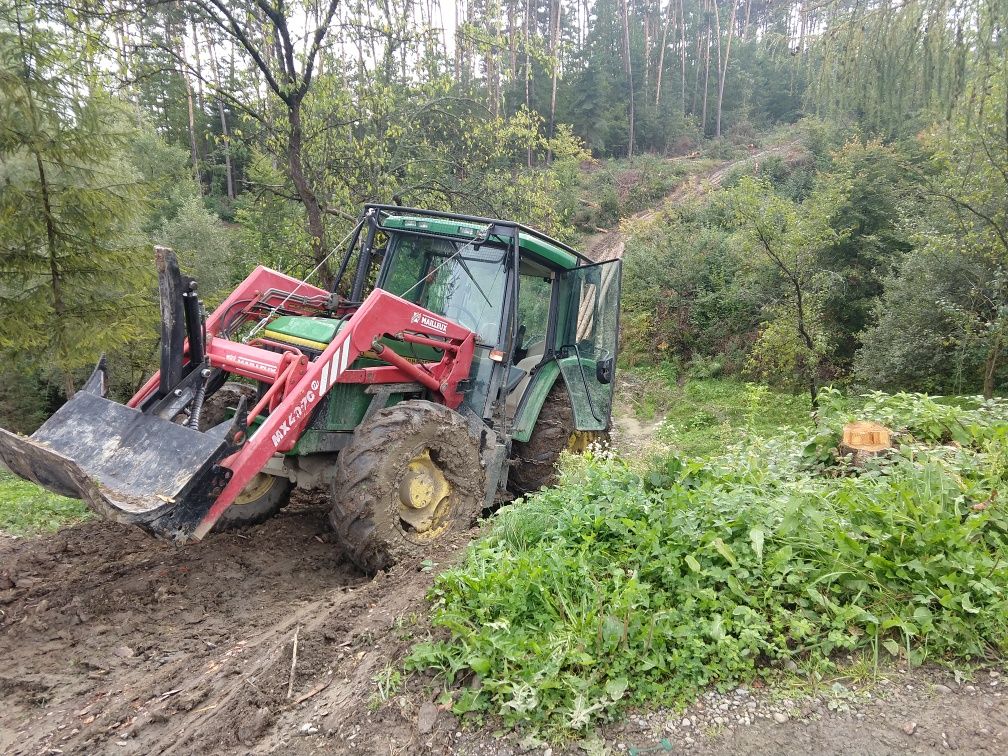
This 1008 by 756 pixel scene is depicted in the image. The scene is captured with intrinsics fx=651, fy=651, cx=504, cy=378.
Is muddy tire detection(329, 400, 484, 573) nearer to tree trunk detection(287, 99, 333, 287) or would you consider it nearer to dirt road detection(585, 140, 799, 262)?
tree trunk detection(287, 99, 333, 287)

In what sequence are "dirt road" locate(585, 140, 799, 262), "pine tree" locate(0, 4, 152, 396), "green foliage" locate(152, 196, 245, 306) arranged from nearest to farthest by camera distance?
"pine tree" locate(0, 4, 152, 396), "green foliage" locate(152, 196, 245, 306), "dirt road" locate(585, 140, 799, 262)

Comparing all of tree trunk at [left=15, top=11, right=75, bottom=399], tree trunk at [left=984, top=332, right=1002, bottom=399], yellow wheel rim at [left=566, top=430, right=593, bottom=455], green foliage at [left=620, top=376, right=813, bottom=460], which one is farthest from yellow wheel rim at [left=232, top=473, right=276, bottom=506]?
tree trunk at [left=984, top=332, right=1002, bottom=399]

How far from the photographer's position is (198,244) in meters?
22.4

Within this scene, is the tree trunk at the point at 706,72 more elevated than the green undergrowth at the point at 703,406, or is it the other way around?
the tree trunk at the point at 706,72

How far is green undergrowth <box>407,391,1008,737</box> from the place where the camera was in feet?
8.48

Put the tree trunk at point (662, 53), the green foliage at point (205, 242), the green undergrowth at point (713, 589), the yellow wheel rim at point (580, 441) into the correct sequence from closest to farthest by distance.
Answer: the green undergrowth at point (713, 589) < the yellow wheel rim at point (580, 441) < the green foliage at point (205, 242) < the tree trunk at point (662, 53)

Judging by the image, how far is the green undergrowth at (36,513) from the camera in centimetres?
550

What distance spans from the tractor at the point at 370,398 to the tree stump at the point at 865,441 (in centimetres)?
246

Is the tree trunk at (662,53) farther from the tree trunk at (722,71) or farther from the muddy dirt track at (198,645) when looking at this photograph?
the muddy dirt track at (198,645)

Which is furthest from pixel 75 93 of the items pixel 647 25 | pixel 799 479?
pixel 647 25

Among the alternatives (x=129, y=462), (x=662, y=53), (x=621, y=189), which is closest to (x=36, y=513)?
(x=129, y=462)

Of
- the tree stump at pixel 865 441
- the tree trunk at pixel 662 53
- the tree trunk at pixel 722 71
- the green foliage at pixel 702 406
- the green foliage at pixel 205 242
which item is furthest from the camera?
the tree trunk at pixel 722 71

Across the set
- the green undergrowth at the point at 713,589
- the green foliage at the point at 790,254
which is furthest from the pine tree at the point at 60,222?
the green foliage at the point at 790,254

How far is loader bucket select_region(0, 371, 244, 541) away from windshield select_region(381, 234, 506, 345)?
2319 millimetres
